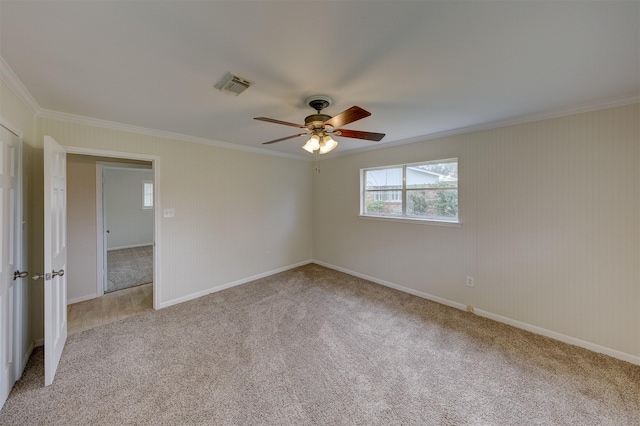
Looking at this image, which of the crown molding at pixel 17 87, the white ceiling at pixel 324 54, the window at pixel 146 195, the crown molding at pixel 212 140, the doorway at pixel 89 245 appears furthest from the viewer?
the window at pixel 146 195

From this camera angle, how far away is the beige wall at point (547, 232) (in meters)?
2.19

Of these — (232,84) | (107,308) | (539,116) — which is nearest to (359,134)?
(232,84)

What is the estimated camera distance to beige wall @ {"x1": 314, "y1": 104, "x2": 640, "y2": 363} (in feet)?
7.17

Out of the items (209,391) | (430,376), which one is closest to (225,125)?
(209,391)

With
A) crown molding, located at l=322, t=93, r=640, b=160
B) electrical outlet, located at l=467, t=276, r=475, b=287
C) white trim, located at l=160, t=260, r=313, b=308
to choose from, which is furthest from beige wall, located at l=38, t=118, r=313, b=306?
electrical outlet, located at l=467, t=276, r=475, b=287

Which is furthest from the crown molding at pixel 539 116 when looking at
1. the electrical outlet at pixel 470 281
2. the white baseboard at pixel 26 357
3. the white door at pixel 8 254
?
the white baseboard at pixel 26 357

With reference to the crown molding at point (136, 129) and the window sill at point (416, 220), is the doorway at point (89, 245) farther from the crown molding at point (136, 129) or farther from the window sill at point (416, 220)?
the window sill at point (416, 220)

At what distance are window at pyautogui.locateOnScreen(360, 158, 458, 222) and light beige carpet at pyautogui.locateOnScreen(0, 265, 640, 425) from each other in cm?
142

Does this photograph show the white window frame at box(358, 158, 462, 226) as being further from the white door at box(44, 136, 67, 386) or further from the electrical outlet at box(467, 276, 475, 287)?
the white door at box(44, 136, 67, 386)

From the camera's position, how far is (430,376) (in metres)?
1.99

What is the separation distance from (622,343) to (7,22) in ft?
16.4

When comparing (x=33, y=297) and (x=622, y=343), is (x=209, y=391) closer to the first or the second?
(x=33, y=297)

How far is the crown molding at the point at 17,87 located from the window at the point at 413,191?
3.98 meters

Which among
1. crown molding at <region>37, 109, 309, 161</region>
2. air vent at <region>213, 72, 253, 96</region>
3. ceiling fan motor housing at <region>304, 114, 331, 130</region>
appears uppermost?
crown molding at <region>37, 109, 309, 161</region>
